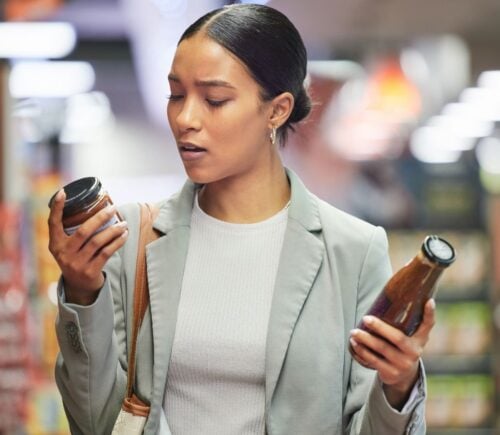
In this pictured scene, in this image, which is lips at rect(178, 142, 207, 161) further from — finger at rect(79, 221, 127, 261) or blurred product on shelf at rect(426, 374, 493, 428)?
blurred product on shelf at rect(426, 374, 493, 428)

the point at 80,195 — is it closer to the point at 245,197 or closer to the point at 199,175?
the point at 199,175

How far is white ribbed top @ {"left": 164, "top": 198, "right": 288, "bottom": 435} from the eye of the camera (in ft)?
7.88

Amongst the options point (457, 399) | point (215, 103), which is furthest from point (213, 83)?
point (457, 399)

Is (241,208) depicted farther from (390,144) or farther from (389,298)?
(390,144)

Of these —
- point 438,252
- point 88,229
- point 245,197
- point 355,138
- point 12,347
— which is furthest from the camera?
point 355,138

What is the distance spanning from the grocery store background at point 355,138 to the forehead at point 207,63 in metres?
3.78

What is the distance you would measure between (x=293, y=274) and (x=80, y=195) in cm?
54

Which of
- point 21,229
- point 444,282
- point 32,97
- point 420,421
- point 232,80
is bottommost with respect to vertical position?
point 32,97

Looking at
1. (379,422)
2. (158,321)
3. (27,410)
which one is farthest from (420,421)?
(27,410)

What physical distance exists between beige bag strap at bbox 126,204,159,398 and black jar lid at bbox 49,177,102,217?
1.00ft

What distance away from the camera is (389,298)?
2.10 meters

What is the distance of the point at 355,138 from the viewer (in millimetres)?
10812

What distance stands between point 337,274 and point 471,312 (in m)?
6.50

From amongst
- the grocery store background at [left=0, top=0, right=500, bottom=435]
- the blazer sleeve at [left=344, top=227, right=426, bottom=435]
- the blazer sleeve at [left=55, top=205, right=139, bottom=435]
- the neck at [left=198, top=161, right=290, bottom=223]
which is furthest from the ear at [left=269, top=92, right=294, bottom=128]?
the grocery store background at [left=0, top=0, right=500, bottom=435]
